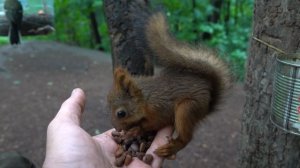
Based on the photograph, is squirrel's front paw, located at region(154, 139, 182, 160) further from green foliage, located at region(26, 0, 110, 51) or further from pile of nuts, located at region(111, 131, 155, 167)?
green foliage, located at region(26, 0, 110, 51)

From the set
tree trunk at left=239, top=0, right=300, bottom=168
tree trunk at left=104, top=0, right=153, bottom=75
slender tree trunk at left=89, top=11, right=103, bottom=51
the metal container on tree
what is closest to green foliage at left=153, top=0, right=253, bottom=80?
slender tree trunk at left=89, top=11, right=103, bottom=51

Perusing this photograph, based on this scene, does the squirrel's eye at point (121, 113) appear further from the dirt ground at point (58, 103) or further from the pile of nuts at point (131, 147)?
the dirt ground at point (58, 103)

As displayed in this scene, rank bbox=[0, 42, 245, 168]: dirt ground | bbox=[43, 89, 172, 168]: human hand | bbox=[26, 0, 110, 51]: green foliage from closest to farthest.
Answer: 1. bbox=[43, 89, 172, 168]: human hand
2. bbox=[0, 42, 245, 168]: dirt ground
3. bbox=[26, 0, 110, 51]: green foliage

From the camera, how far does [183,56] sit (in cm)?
183

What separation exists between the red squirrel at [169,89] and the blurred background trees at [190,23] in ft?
9.95

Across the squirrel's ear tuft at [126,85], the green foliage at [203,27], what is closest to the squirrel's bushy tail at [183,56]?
the squirrel's ear tuft at [126,85]

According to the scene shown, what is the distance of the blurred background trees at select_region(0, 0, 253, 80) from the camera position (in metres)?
6.08

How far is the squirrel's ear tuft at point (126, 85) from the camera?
6.12 feet

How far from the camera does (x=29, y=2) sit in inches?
72.4

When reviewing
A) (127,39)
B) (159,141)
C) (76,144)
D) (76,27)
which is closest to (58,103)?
(127,39)

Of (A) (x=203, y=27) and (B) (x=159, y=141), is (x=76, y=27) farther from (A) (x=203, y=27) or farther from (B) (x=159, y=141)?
(B) (x=159, y=141)

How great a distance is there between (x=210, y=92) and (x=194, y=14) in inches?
187

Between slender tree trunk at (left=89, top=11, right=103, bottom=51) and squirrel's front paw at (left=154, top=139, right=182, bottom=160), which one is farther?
slender tree trunk at (left=89, top=11, right=103, bottom=51)

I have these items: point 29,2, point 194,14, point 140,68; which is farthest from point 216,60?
point 194,14
